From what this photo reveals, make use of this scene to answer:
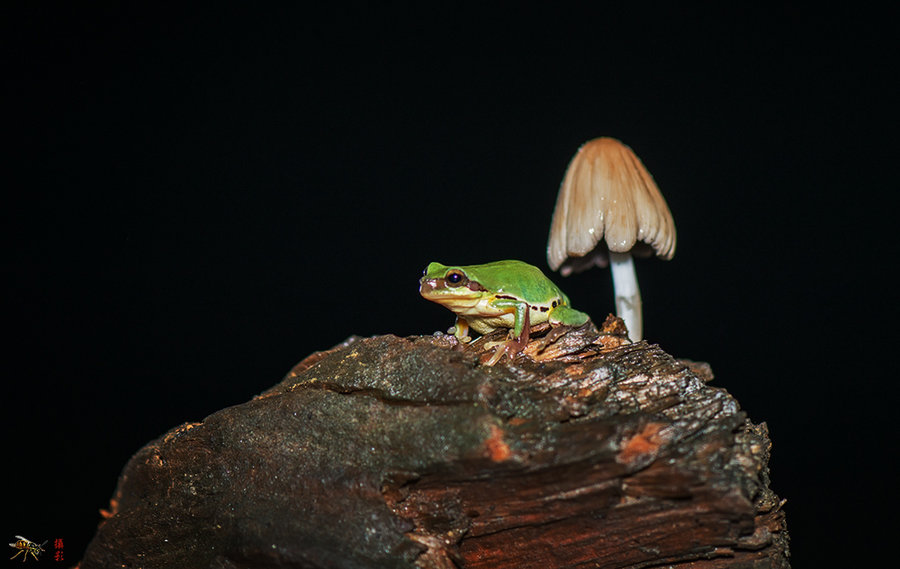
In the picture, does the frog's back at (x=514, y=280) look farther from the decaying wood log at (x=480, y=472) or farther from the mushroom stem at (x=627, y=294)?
the mushroom stem at (x=627, y=294)

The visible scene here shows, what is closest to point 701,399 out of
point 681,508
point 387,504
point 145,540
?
point 681,508

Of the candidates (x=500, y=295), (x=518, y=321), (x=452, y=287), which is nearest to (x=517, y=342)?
(x=518, y=321)

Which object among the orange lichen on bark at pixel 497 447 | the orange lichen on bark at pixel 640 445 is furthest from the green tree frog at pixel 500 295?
the orange lichen on bark at pixel 640 445

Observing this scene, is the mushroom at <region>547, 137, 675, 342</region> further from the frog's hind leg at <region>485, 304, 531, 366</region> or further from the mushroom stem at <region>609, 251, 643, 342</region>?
the frog's hind leg at <region>485, 304, 531, 366</region>

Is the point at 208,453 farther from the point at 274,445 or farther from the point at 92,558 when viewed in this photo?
the point at 92,558

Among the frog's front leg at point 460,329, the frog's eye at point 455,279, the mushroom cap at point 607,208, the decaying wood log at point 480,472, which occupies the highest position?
the mushroom cap at point 607,208

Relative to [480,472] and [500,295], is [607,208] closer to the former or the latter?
[500,295]
